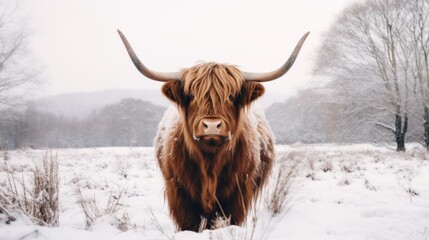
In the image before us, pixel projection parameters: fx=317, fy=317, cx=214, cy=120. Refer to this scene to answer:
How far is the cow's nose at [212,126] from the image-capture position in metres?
2.42

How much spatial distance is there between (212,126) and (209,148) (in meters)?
0.33

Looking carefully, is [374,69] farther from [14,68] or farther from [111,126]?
[111,126]

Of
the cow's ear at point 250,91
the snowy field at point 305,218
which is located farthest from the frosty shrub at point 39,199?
the cow's ear at point 250,91

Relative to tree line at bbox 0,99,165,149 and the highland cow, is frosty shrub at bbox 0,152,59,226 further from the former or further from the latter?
tree line at bbox 0,99,165,149

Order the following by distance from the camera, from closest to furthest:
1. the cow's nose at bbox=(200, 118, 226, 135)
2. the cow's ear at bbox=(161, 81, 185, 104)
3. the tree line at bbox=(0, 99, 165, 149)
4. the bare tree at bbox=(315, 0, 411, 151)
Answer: the cow's nose at bbox=(200, 118, 226, 135)
the cow's ear at bbox=(161, 81, 185, 104)
the bare tree at bbox=(315, 0, 411, 151)
the tree line at bbox=(0, 99, 165, 149)

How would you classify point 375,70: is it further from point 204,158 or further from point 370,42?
point 204,158

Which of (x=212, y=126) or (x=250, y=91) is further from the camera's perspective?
(x=250, y=91)

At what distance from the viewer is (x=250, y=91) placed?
3.03 metres

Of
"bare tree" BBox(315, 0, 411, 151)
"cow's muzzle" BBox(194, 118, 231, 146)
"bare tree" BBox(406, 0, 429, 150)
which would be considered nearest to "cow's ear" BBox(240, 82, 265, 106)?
"cow's muzzle" BBox(194, 118, 231, 146)

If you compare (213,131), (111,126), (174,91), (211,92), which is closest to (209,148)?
(213,131)

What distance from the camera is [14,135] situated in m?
18.3

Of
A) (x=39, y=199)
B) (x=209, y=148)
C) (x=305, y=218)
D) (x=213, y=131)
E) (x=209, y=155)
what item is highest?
(x=213, y=131)

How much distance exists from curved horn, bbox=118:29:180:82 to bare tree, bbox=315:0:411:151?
476 inches

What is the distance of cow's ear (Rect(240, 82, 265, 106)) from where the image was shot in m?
3.03
